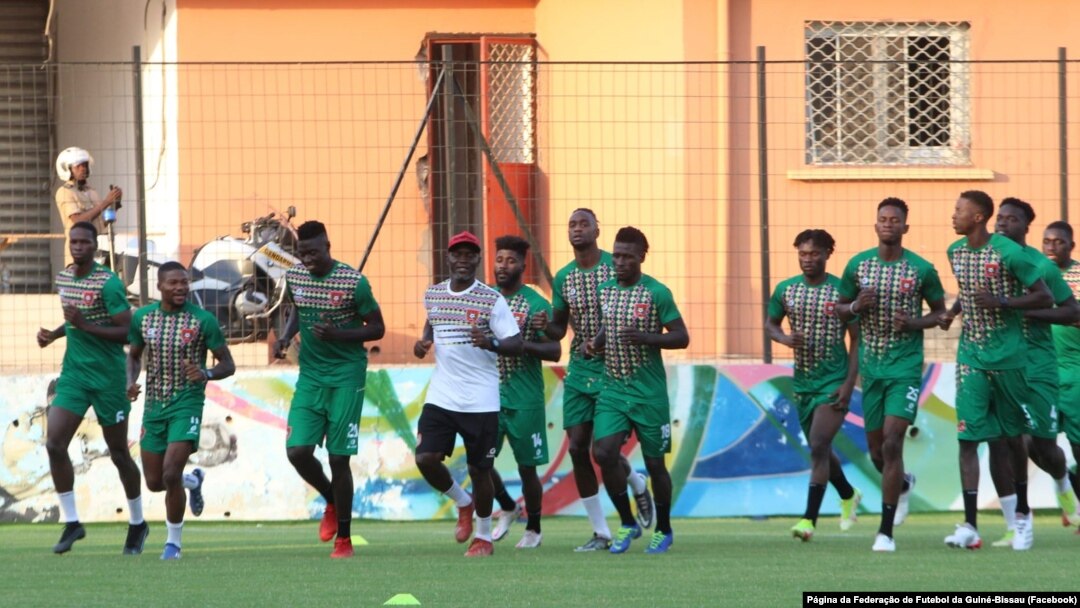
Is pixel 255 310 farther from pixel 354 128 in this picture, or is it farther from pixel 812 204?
pixel 812 204

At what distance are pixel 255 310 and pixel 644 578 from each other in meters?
6.23

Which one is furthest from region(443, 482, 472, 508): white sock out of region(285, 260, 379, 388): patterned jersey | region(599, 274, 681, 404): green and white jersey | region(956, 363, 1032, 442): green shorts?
region(956, 363, 1032, 442): green shorts

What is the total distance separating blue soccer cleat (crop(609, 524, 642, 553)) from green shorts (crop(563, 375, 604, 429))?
30.8 inches

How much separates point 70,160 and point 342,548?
17.9 ft

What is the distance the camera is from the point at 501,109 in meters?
17.9

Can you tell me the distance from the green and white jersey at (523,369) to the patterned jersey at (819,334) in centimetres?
180

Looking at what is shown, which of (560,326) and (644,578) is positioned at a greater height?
(560,326)

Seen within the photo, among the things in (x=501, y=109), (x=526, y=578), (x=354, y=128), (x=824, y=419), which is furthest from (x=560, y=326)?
(x=501, y=109)

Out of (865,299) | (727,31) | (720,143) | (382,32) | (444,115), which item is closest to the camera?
(865,299)

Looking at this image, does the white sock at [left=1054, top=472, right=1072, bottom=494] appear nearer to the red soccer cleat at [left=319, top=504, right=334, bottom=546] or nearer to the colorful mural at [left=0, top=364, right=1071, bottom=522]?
the colorful mural at [left=0, top=364, right=1071, bottom=522]

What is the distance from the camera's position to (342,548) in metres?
11.9

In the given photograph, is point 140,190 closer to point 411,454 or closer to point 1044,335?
point 411,454

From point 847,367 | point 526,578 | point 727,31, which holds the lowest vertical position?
point 526,578

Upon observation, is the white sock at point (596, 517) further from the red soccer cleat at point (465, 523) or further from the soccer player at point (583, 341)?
the red soccer cleat at point (465, 523)
